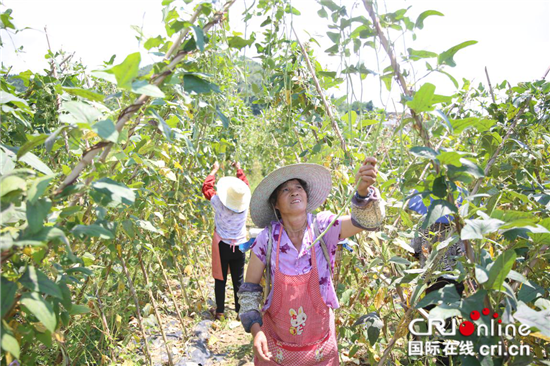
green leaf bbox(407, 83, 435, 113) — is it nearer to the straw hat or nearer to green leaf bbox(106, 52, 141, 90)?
green leaf bbox(106, 52, 141, 90)

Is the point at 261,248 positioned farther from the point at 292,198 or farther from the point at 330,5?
the point at 330,5

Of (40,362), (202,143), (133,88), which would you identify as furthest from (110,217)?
(202,143)

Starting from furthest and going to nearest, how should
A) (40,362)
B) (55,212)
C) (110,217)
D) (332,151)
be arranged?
(40,362)
(332,151)
(110,217)
(55,212)

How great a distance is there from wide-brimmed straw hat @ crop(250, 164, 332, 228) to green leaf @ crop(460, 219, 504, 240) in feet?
2.72

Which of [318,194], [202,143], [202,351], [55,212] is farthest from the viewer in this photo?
[202,143]

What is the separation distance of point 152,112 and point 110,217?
890 millimetres

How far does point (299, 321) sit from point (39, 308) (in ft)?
3.26

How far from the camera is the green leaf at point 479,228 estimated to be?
0.81 m

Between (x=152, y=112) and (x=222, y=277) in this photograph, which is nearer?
(x=152, y=112)

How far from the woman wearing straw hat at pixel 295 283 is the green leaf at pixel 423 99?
1.77ft

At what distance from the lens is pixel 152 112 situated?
915 millimetres

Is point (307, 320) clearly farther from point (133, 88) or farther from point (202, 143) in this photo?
point (202, 143)

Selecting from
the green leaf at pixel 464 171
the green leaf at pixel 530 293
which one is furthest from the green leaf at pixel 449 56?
the green leaf at pixel 530 293

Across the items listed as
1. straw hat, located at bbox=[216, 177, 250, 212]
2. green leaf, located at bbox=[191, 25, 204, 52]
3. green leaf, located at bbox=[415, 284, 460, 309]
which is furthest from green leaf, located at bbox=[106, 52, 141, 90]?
straw hat, located at bbox=[216, 177, 250, 212]
